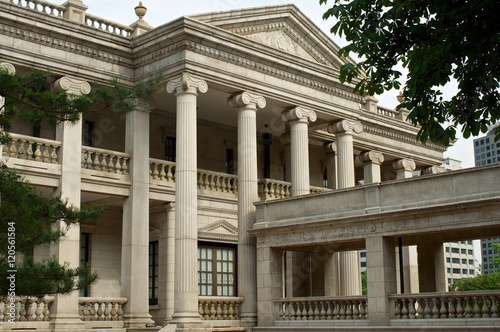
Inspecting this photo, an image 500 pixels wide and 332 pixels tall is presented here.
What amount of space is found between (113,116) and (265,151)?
29.2 ft

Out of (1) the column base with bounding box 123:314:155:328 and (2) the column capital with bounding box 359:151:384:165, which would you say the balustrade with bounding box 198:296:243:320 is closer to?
(1) the column base with bounding box 123:314:155:328

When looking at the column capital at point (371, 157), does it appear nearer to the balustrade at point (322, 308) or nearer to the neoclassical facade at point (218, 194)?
the neoclassical facade at point (218, 194)

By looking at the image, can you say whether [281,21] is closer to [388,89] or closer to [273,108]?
[273,108]

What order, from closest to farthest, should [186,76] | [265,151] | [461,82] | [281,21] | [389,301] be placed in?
1. [461,82]
2. [389,301]
3. [186,76]
4. [281,21]
5. [265,151]

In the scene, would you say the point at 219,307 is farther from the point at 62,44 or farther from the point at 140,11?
the point at 140,11

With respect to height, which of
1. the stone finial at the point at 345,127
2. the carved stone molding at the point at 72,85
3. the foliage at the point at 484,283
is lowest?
the foliage at the point at 484,283

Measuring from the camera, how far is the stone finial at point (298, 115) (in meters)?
30.3

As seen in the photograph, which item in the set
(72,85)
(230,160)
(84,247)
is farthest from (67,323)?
(230,160)

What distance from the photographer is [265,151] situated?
36.6 metres

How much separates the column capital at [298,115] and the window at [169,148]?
18.1ft

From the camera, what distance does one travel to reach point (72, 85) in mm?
26391

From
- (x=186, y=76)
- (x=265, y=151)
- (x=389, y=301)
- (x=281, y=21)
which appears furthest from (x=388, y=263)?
(x=265, y=151)

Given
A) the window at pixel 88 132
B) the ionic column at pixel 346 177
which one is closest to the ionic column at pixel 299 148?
the ionic column at pixel 346 177

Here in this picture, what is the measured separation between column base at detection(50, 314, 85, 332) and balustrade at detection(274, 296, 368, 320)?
22.5 ft
